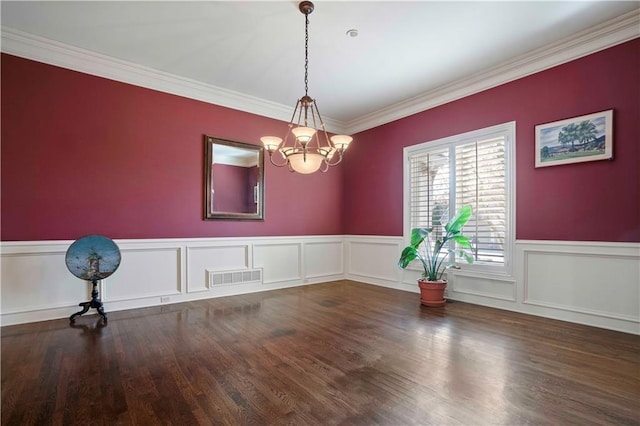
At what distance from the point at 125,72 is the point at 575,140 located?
5.45 metres

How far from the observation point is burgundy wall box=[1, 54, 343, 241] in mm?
3406

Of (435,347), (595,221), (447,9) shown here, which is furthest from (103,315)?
(595,221)

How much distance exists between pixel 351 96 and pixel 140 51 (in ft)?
9.64

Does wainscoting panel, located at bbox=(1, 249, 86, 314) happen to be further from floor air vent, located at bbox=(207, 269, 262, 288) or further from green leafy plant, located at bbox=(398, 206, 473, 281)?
green leafy plant, located at bbox=(398, 206, 473, 281)

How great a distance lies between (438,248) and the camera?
14.0 ft

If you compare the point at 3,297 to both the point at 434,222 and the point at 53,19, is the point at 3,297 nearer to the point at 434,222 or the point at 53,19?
the point at 53,19

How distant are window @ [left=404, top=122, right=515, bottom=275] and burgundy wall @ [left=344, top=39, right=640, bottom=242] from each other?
4.9 inches

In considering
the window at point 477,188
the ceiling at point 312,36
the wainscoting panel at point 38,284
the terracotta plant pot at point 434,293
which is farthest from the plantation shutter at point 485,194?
the wainscoting panel at point 38,284

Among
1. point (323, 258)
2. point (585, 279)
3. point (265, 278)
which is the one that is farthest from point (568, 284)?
point (265, 278)

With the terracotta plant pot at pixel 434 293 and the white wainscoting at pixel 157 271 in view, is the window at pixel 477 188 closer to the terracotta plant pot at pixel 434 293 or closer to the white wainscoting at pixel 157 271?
the terracotta plant pot at pixel 434 293

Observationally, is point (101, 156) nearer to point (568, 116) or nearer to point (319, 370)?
point (319, 370)

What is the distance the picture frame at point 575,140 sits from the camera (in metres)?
3.21

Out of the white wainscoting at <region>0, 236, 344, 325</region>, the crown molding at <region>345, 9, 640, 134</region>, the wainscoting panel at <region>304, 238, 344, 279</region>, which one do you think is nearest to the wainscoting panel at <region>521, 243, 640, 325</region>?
the crown molding at <region>345, 9, 640, 134</region>

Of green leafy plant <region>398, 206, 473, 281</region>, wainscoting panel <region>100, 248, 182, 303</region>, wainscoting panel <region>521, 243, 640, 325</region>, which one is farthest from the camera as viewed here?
green leafy plant <region>398, 206, 473, 281</region>
